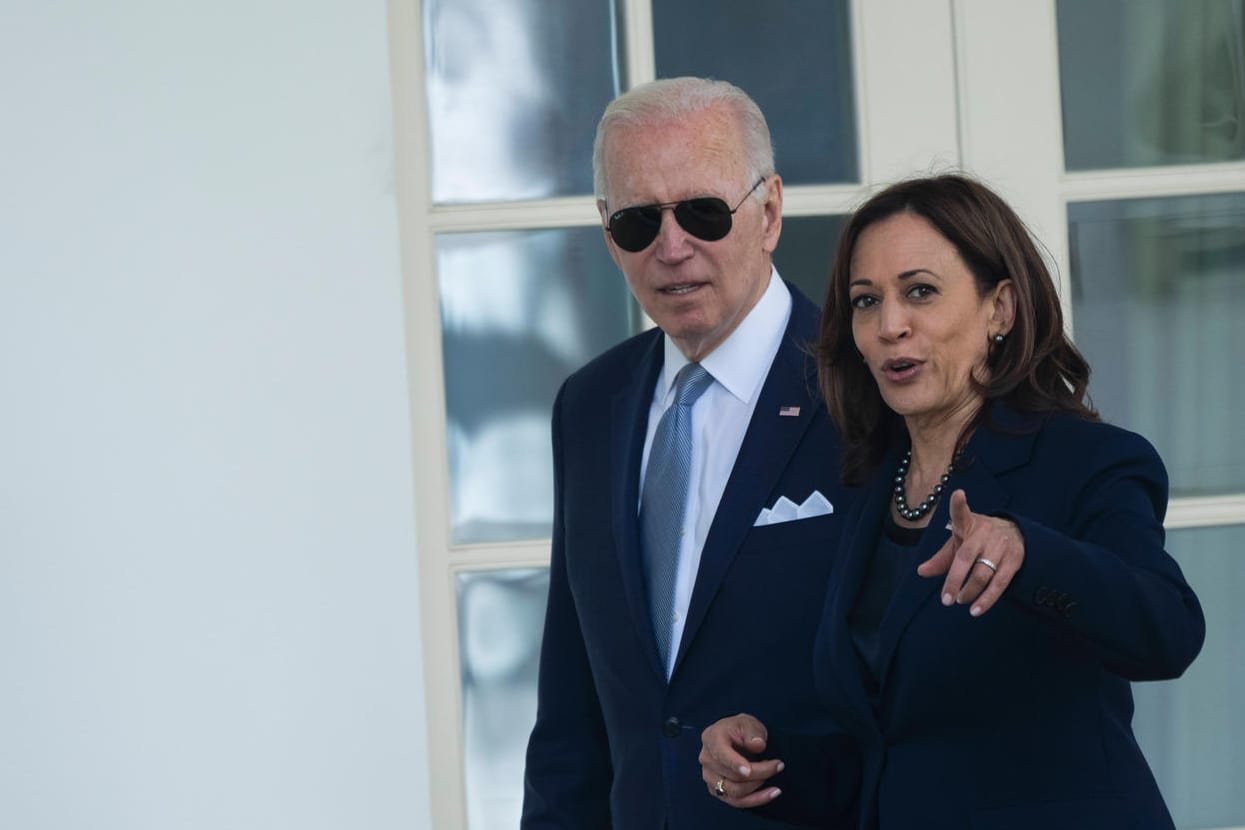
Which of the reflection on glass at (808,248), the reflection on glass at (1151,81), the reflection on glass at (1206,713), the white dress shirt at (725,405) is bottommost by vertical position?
the reflection on glass at (1206,713)

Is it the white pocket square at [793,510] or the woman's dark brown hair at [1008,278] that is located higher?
the woman's dark brown hair at [1008,278]

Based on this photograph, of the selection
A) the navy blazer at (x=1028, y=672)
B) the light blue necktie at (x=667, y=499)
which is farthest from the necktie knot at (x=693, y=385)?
the navy blazer at (x=1028, y=672)

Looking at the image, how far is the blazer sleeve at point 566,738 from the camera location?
2.32m

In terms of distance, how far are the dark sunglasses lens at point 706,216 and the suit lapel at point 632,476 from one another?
0.80ft

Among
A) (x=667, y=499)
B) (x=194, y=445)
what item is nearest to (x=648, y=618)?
(x=667, y=499)

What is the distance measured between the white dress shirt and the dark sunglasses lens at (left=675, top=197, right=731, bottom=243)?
12 cm

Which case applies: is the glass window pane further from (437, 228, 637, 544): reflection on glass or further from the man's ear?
the man's ear

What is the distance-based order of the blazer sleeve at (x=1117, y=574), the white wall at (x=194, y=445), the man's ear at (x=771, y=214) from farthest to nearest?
the white wall at (x=194, y=445) → the man's ear at (x=771, y=214) → the blazer sleeve at (x=1117, y=574)

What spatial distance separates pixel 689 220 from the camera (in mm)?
2172

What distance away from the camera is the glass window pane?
3.01 metres

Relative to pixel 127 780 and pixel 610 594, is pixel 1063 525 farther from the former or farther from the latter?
pixel 127 780

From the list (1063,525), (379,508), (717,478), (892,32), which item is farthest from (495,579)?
(1063,525)

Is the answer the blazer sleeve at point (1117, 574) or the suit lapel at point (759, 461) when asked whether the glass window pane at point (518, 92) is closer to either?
the suit lapel at point (759, 461)

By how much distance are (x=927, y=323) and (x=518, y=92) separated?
1.51 metres
